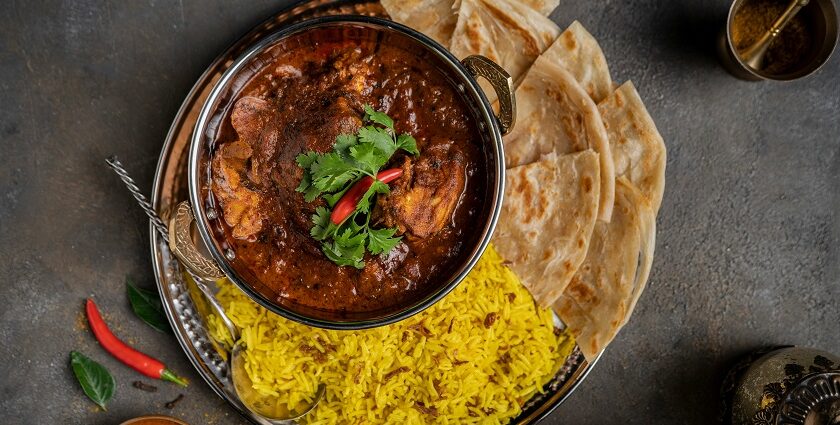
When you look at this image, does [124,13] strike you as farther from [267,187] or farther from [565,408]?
[565,408]

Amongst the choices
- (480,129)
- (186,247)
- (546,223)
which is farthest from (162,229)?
(546,223)

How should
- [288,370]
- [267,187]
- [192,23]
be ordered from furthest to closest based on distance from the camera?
[192,23]
[288,370]
[267,187]

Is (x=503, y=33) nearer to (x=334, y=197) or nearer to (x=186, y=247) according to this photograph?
(x=334, y=197)

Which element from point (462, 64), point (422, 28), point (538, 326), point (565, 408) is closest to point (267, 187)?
point (462, 64)

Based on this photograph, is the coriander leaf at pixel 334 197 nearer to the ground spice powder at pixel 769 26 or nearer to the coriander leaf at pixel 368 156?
the coriander leaf at pixel 368 156

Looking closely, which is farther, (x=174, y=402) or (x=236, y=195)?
(x=174, y=402)

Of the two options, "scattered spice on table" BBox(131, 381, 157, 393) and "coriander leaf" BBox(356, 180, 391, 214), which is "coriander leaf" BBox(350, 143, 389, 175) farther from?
"scattered spice on table" BBox(131, 381, 157, 393)
